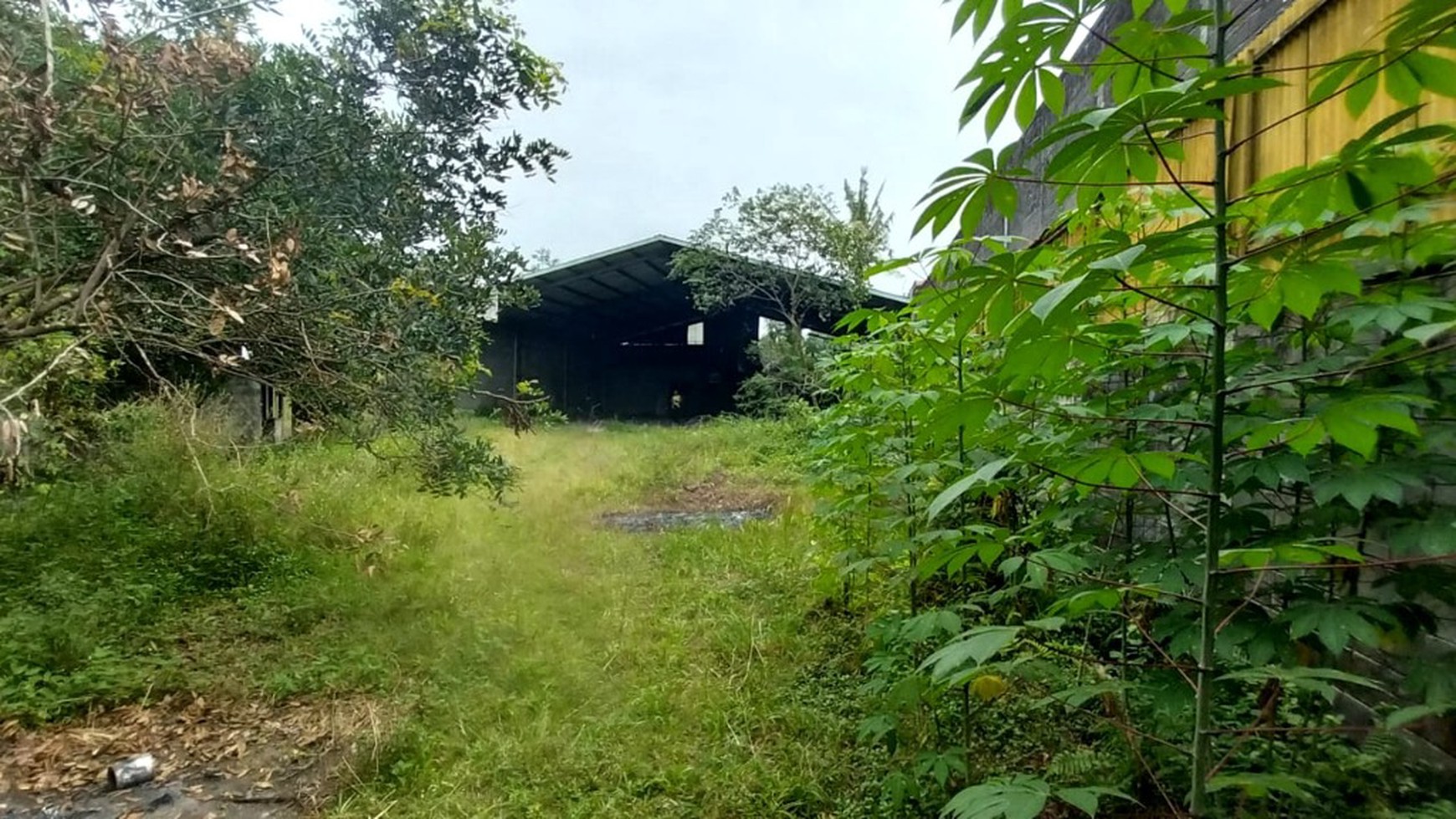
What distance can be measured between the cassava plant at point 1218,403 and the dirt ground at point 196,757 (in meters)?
1.96

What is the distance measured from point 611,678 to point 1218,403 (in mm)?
2412

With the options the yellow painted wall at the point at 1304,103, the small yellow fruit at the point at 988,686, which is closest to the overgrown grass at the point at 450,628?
the small yellow fruit at the point at 988,686

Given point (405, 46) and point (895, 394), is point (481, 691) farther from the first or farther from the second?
point (405, 46)

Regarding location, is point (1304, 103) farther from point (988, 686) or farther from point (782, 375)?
point (782, 375)

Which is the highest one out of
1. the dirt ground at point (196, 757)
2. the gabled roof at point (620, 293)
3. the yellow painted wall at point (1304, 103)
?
the gabled roof at point (620, 293)

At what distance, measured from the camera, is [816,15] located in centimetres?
670

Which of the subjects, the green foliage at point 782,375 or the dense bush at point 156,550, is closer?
the dense bush at point 156,550

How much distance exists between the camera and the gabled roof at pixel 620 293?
386 inches

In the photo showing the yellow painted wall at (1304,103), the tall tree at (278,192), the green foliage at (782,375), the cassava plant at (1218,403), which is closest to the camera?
the cassava plant at (1218,403)

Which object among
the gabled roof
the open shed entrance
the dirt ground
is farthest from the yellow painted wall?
the open shed entrance

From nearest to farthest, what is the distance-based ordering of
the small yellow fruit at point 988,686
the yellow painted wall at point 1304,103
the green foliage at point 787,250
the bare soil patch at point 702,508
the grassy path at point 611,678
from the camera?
1. the yellow painted wall at point 1304,103
2. the small yellow fruit at point 988,686
3. the grassy path at point 611,678
4. the bare soil patch at point 702,508
5. the green foliage at point 787,250

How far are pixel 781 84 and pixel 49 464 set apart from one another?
803 cm

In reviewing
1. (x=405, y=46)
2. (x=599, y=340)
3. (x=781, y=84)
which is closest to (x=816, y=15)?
(x=781, y=84)

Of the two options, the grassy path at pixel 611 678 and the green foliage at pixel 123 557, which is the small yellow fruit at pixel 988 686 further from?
the green foliage at pixel 123 557
